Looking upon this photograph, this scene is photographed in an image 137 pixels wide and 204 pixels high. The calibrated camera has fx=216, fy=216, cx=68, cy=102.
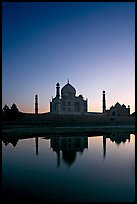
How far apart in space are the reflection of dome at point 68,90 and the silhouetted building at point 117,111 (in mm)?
9244

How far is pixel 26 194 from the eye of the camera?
222 inches

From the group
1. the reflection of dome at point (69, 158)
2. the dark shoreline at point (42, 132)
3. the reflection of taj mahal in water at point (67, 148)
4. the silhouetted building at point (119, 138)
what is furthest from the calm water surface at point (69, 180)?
the dark shoreline at point (42, 132)

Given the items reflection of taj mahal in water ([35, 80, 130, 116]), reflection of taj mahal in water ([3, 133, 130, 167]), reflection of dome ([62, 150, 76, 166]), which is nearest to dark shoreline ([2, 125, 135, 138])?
reflection of taj mahal in water ([3, 133, 130, 167])

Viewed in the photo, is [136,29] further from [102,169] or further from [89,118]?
[89,118]

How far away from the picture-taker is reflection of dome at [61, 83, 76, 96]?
1794 inches

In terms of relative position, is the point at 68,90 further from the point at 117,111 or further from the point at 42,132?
the point at 42,132

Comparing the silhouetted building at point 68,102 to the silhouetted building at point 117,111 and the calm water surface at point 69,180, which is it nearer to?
the silhouetted building at point 117,111

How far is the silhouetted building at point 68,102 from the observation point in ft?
146

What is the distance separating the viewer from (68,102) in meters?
45.4

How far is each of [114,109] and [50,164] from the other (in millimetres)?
40676

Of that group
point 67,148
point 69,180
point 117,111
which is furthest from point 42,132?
point 117,111

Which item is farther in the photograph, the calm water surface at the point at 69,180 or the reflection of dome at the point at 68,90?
the reflection of dome at the point at 68,90

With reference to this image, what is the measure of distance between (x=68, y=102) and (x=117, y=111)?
11.5 m

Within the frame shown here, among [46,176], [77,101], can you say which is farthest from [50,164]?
[77,101]
